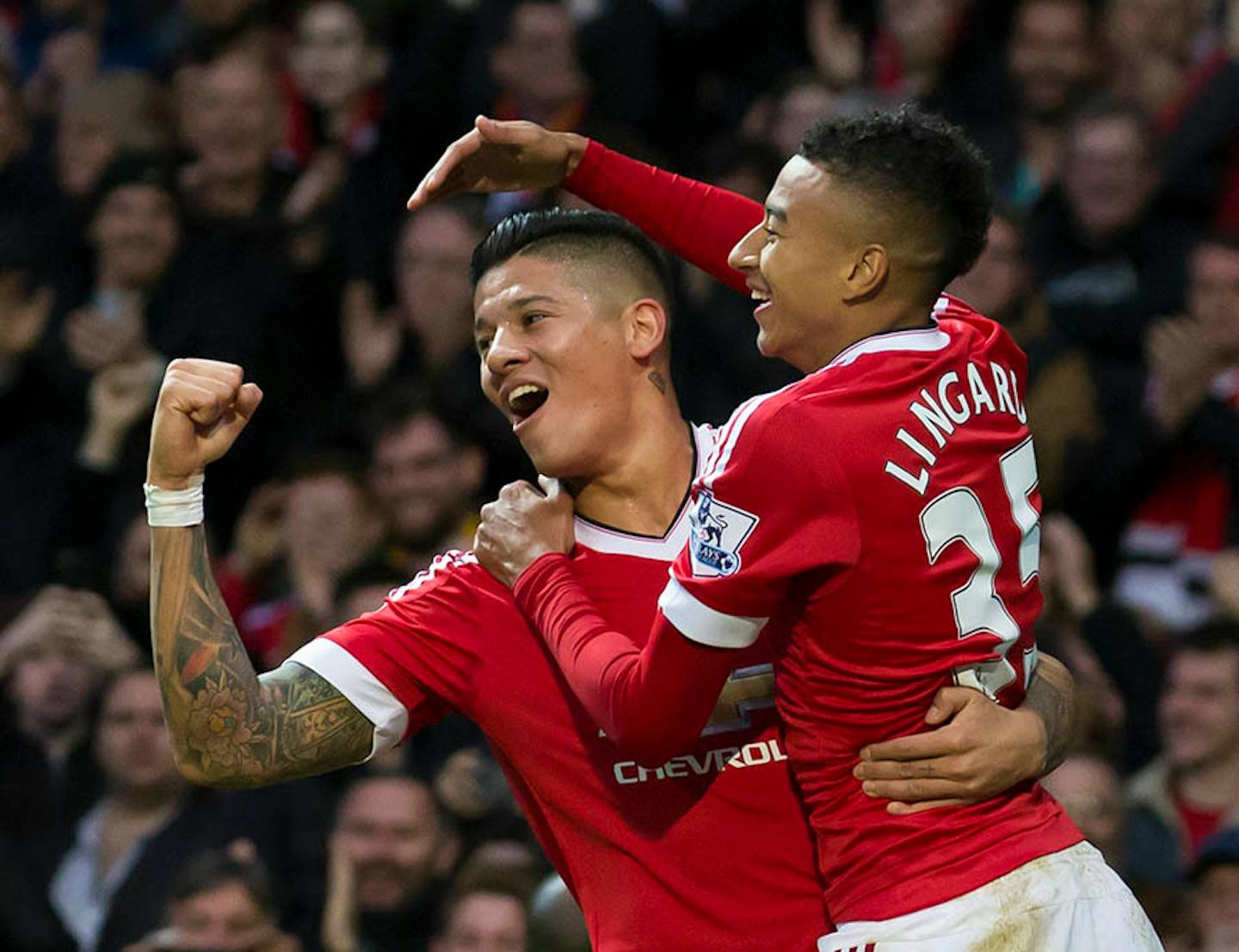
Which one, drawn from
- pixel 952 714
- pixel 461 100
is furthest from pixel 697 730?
pixel 461 100

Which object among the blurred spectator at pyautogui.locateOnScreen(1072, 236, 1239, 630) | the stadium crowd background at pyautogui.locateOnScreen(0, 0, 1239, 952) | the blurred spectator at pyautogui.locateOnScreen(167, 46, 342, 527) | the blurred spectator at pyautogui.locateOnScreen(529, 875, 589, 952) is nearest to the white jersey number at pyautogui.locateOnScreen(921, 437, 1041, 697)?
the blurred spectator at pyautogui.locateOnScreen(529, 875, 589, 952)

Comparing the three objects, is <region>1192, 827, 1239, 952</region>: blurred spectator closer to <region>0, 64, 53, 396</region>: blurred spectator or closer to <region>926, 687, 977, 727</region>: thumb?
<region>926, 687, 977, 727</region>: thumb

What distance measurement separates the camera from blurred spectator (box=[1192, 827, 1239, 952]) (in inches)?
215

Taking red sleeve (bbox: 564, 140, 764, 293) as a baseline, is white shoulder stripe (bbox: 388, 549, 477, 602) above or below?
below

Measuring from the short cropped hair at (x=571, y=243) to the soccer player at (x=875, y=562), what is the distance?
21.7 inches

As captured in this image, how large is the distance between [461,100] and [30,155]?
183cm

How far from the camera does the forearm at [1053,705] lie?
346 cm

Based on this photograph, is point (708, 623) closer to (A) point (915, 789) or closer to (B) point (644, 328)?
(A) point (915, 789)

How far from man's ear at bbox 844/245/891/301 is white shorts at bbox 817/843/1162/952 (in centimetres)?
83

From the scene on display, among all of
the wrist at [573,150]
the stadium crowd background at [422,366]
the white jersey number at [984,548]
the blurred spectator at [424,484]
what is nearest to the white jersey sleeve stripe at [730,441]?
the white jersey number at [984,548]

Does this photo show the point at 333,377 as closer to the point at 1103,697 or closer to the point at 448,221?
the point at 448,221

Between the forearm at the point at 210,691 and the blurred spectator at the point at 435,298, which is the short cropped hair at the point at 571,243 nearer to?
the forearm at the point at 210,691

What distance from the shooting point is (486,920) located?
552 centimetres

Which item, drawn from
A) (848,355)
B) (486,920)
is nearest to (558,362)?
(848,355)
